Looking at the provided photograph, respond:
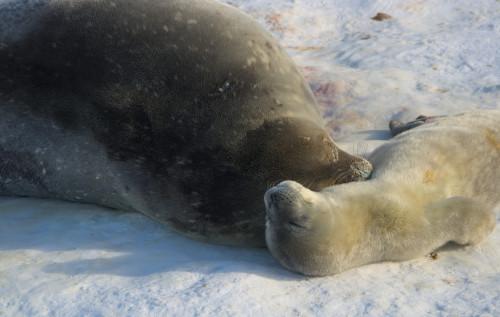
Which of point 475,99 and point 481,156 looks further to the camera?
point 475,99

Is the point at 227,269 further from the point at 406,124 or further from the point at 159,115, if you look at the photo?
the point at 406,124

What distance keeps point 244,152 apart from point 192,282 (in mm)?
772

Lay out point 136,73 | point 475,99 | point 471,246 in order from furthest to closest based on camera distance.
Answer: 1. point 475,99
2. point 136,73
3. point 471,246

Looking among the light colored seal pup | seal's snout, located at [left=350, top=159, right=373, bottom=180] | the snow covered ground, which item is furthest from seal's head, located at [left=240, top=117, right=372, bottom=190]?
the snow covered ground

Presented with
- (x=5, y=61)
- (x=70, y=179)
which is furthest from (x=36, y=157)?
(x=5, y=61)

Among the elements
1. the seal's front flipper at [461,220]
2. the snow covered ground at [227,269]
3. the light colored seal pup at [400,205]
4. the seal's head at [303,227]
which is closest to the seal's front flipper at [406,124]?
the snow covered ground at [227,269]

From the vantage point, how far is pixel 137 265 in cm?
287

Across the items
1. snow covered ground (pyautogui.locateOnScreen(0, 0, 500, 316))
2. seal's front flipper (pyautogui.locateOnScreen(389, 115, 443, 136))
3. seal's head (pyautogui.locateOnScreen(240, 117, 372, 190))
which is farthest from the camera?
seal's front flipper (pyautogui.locateOnScreen(389, 115, 443, 136))

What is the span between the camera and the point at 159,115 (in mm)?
3303

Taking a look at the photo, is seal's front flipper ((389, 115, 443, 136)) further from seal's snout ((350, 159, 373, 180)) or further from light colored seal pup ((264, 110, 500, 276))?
seal's snout ((350, 159, 373, 180))

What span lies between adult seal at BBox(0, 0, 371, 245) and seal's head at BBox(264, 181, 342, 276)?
48cm

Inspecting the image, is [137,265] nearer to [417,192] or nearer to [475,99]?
[417,192]

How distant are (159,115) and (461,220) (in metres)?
1.37

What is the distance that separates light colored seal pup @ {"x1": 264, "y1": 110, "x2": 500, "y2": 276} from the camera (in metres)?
2.68
